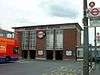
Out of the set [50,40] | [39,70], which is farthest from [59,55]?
[39,70]

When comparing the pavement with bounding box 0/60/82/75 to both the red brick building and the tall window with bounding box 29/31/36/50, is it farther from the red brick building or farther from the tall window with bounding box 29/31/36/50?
the tall window with bounding box 29/31/36/50

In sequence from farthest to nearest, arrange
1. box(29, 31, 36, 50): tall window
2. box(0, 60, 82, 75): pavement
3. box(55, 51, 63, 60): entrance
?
1. box(29, 31, 36, 50): tall window
2. box(55, 51, 63, 60): entrance
3. box(0, 60, 82, 75): pavement

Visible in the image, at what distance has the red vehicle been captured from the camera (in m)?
38.4

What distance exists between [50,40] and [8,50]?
2063 inches

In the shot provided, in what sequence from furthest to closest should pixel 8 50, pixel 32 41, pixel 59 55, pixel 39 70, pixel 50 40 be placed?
pixel 32 41 < pixel 59 55 < pixel 50 40 < pixel 8 50 < pixel 39 70

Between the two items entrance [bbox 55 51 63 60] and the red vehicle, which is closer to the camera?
the red vehicle

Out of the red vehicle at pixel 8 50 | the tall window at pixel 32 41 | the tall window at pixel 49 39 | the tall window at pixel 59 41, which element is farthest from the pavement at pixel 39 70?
the tall window at pixel 32 41

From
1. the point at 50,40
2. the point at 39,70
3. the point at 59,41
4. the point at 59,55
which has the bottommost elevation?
the point at 59,55

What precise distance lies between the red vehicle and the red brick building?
158 feet

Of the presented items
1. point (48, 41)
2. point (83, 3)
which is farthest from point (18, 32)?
point (83, 3)

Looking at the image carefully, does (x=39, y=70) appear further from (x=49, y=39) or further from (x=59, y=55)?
(x=59, y=55)

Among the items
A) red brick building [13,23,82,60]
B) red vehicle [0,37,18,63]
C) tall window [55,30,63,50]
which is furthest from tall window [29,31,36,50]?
red vehicle [0,37,18,63]

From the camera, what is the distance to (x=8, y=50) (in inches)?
1597

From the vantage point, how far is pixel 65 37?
299 feet
